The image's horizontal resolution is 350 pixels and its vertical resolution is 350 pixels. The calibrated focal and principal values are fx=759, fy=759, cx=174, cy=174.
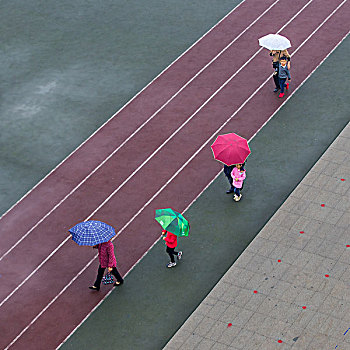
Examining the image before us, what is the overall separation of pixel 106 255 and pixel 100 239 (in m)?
0.64

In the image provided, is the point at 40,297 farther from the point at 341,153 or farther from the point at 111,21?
the point at 111,21

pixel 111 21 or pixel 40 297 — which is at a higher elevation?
pixel 111 21

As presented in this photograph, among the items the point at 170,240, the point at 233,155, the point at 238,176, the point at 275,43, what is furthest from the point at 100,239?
the point at 275,43

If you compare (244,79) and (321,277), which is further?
(244,79)

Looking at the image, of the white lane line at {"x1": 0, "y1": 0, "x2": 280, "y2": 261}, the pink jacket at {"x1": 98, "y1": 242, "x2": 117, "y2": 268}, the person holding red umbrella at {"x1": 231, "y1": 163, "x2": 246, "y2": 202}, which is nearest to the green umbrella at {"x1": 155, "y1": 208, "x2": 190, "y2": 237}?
the pink jacket at {"x1": 98, "y1": 242, "x2": 117, "y2": 268}

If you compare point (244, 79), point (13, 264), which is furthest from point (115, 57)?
point (13, 264)

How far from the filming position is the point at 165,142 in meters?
20.7

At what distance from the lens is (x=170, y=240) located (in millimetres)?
16359

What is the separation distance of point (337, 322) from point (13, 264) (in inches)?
293

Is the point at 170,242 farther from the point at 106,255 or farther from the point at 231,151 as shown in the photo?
the point at 231,151

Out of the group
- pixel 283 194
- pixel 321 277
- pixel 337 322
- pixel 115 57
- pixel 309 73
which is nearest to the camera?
pixel 337 322

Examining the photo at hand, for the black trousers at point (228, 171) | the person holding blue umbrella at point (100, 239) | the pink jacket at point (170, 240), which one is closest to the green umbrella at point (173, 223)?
Result: the pink jacket at point (170, 240)

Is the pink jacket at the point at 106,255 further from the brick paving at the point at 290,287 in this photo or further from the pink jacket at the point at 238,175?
the pink jacket at the point at 238,175

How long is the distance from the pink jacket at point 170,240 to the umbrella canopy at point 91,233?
133cm
